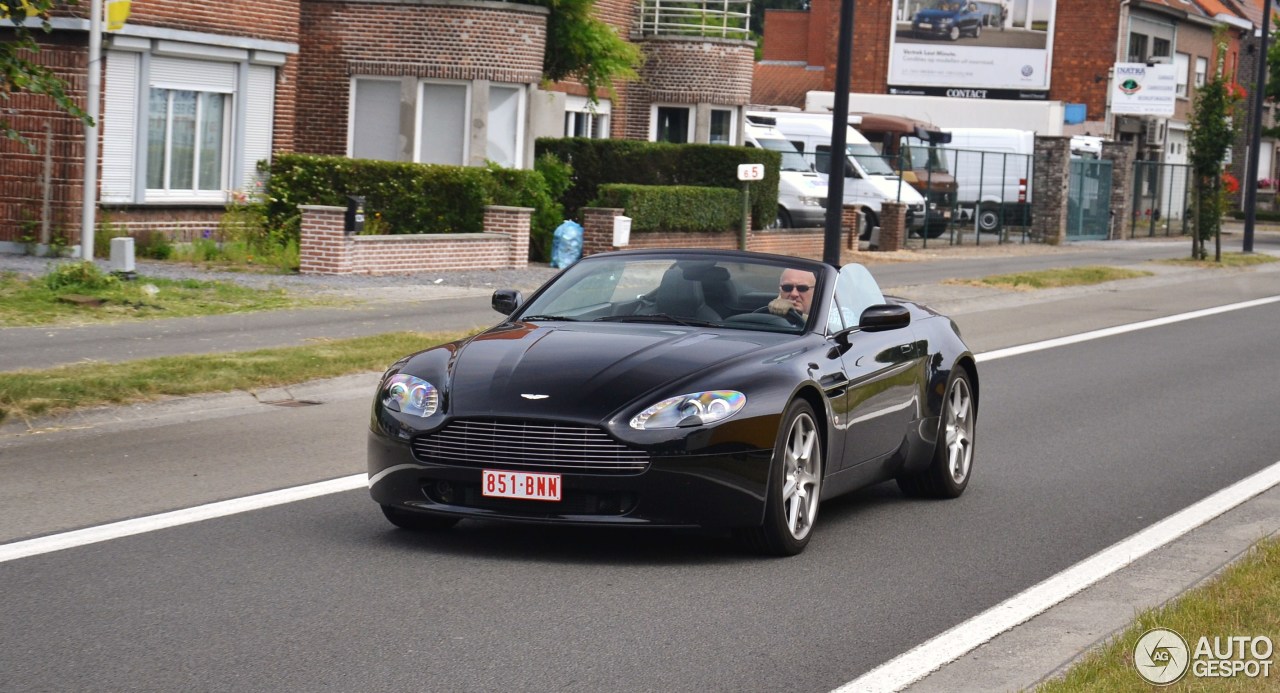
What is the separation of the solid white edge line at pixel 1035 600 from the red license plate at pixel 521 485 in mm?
1660

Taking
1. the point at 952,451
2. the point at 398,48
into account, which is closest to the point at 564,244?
the point at 398,48

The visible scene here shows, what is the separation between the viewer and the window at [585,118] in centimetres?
3528

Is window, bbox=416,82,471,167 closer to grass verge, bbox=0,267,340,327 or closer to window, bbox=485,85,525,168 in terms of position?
window, bbox=485,85,525,168

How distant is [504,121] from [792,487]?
22.7 metres

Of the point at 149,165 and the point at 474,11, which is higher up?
the point at 474,11

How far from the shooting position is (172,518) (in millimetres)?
8086

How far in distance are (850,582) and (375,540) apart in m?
2.07

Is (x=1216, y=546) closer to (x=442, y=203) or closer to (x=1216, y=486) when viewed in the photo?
(x=1216, y=486)

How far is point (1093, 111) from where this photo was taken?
62531 millimetres

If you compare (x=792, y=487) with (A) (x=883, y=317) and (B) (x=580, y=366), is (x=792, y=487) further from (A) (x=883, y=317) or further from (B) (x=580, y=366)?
(A) (x=883, y=317)

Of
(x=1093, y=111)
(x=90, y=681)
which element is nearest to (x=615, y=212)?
(x=90, y=681)

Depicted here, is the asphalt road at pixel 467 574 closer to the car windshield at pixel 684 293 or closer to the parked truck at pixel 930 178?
the car windshield at pixel 684 293

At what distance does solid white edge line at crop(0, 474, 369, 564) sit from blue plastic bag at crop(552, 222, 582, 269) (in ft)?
58.1

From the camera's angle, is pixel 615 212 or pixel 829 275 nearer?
pixel 829 275
